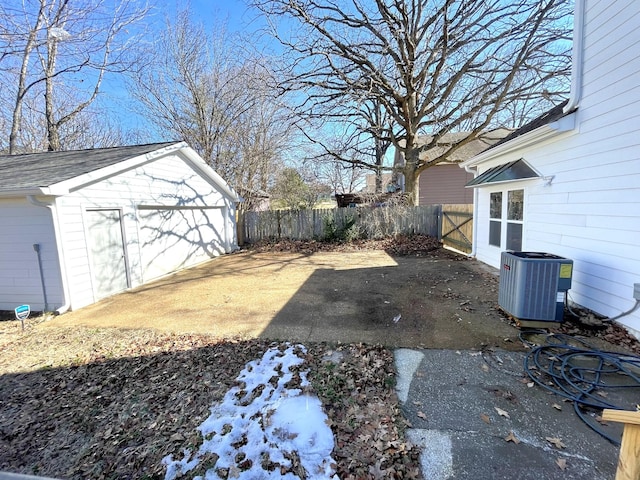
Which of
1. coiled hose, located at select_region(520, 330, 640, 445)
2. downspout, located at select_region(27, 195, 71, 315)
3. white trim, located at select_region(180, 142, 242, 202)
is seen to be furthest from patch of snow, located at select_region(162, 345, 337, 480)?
white trim, located at select_region(180, 142, 242, 202)

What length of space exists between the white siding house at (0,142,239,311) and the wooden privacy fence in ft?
11.1

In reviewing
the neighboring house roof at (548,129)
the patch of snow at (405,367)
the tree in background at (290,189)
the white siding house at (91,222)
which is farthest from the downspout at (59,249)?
the tree in background at (290,189)

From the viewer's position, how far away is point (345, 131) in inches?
523

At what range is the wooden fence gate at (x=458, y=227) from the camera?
979 cm

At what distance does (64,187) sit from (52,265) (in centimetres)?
153

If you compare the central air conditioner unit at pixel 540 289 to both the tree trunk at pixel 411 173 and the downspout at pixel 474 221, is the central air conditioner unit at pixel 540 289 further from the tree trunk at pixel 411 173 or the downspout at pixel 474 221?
the tree trunk at pixel 411 173

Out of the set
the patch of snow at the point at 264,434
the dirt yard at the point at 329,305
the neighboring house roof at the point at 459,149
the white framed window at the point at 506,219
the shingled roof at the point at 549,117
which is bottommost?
the patch of snow at the point at 264,434

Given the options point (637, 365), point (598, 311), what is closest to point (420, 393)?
point (637, 365)

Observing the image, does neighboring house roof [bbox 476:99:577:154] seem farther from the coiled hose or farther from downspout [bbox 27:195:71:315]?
downspout [bbox 27:195:71:315]

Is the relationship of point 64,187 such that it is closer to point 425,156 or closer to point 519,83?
point 519,83

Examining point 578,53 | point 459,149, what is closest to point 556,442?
point 578,53

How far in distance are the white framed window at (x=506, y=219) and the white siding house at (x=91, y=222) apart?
8.97 m

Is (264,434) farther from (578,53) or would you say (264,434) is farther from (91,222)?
(578,53)

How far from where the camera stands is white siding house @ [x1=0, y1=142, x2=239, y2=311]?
5531mm
